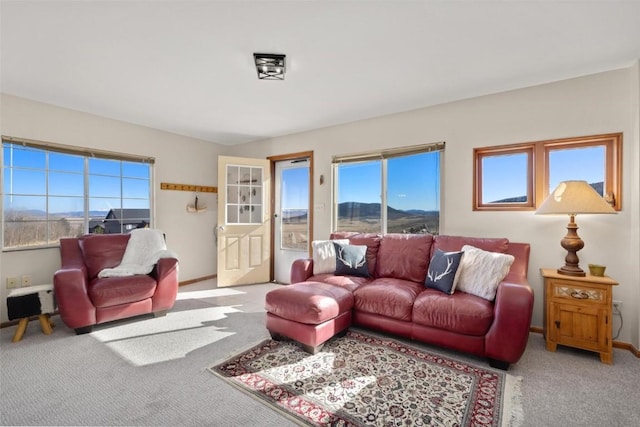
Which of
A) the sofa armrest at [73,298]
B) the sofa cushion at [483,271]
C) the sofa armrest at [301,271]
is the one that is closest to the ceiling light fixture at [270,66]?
the sofa armrest at [301,271]

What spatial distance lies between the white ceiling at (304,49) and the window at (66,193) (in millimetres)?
635

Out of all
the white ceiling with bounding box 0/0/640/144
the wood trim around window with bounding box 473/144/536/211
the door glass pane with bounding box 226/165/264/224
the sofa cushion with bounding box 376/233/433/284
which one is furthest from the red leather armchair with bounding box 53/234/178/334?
the wood trim around window with bounding box 473/144/536/211

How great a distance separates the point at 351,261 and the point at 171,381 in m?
1.90

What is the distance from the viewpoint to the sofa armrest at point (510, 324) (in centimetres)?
197

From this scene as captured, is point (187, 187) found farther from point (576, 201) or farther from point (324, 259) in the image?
point (576, 201)

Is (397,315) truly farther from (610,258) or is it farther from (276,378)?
(610,258)

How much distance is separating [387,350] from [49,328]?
3142 millimetres

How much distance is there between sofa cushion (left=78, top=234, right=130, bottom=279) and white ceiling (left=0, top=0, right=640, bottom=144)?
156 centimetres

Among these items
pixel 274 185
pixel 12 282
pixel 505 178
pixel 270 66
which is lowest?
pixel 12 282

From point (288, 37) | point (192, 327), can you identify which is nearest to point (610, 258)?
point (288, 37)

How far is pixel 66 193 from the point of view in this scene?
345 centimetres

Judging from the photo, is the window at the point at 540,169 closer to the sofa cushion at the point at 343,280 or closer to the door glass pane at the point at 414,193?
the door glass pane at the point at 414,193

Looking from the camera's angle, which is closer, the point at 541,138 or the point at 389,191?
the point at 541,138

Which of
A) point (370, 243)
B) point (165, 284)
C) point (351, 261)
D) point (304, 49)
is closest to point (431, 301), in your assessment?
point (351, 261)
